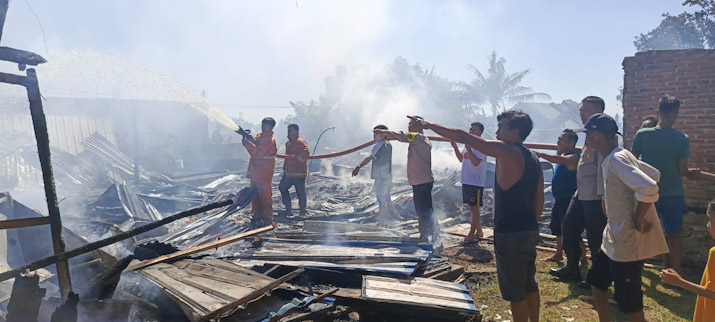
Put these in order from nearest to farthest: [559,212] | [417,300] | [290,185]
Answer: [417,300]
[559,212]
[290,185]

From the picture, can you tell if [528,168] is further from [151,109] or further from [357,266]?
[151,109]

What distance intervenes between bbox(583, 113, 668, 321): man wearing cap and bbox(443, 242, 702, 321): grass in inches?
44.3

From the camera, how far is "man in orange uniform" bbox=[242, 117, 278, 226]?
27.8 feet

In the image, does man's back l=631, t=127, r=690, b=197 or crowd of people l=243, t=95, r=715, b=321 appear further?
man's back l=631, t=127, r=690, b=197

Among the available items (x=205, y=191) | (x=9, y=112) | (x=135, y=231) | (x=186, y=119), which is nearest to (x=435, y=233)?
(x=135, y=231)

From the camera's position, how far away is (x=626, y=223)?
322cm

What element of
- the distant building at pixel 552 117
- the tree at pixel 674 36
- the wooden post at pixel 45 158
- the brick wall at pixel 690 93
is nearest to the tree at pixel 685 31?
the tree at pixel 674 36

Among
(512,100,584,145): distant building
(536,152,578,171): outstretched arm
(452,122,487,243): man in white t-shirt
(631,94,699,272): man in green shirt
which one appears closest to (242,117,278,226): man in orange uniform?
(452,122,487,243): man in white t-shirt

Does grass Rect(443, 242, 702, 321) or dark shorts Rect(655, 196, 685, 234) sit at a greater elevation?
dark shorts Rect(655, 196, 685, 234)

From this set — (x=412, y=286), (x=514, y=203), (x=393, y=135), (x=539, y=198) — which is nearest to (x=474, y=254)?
(x=412, y=286)

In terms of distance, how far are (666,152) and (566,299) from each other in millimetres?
2239

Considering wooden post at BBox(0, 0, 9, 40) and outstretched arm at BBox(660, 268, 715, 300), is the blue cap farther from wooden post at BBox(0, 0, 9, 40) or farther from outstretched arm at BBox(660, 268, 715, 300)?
wooden post at BBox(0, 0, 9, 40)

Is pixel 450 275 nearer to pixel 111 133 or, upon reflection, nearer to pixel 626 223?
pixel 626 223

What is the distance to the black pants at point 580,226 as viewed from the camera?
4.32 meters
